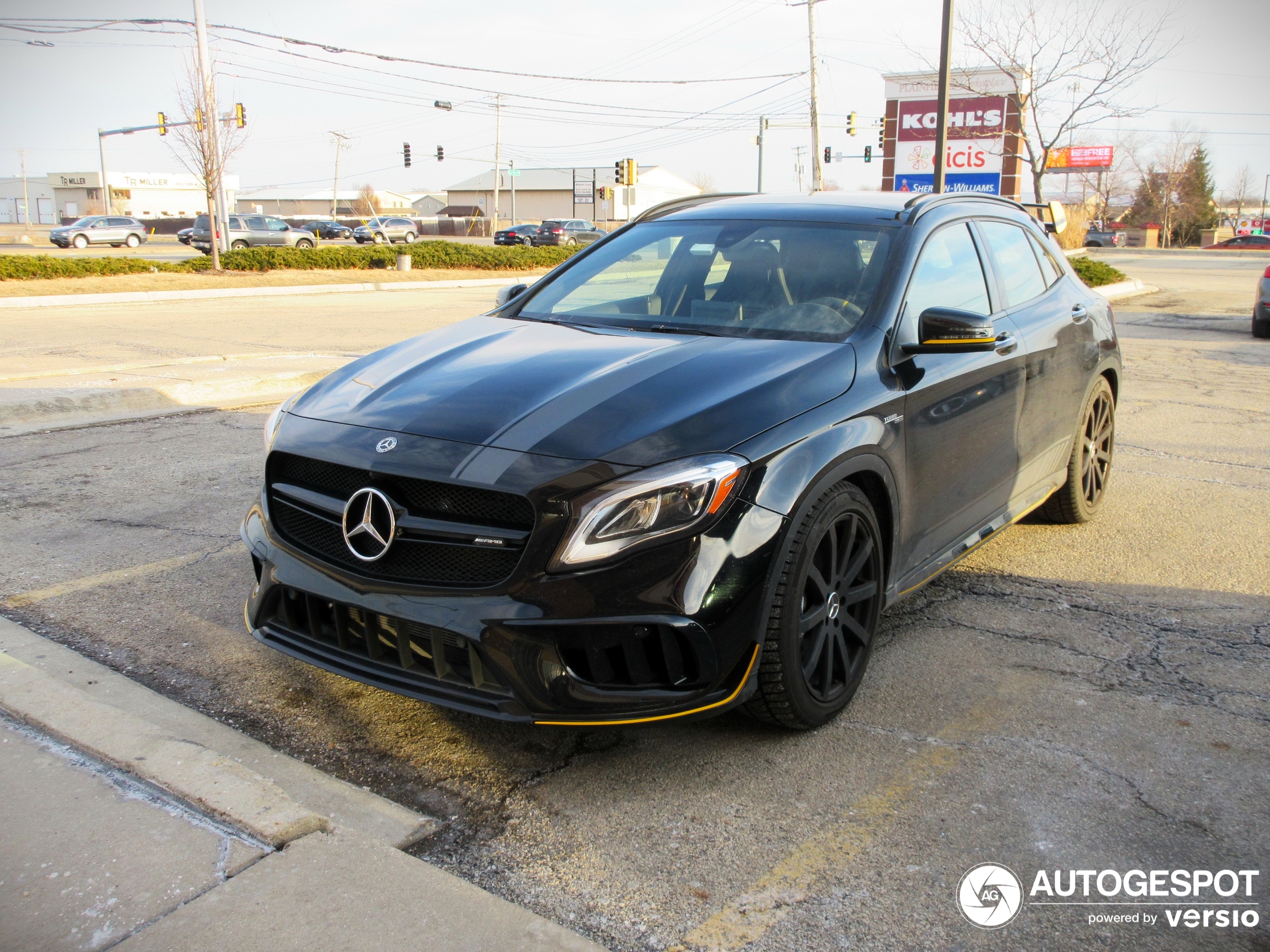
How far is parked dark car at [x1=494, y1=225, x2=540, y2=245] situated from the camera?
53.3m

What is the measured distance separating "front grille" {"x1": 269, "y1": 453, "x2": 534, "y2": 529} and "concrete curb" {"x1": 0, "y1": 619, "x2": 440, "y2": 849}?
798mm

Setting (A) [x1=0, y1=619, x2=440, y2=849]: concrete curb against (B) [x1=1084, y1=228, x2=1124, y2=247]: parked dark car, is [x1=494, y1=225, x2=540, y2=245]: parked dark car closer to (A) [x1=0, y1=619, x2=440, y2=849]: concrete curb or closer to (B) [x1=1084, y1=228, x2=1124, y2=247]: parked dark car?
(B) [x1=1084, y1=228, x2=1124, y2=247]: parked dark car

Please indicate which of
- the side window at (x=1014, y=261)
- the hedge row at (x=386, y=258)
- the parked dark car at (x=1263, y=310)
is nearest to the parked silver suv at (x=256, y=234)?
the hedge row at (x=386, y=258)

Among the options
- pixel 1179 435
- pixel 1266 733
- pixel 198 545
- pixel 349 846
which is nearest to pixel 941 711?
pixel 1266 733

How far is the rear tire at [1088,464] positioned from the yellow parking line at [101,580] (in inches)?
165

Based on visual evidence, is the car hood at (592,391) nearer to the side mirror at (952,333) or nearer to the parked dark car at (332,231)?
the side mirror at (952,333)

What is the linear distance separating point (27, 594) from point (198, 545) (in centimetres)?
83

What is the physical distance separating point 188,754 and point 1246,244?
2760 inches

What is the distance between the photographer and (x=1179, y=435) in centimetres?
812

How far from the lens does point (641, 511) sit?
2756 millimetres

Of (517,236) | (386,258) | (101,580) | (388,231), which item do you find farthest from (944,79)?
(388,231)

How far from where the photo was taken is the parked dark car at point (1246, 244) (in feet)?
192

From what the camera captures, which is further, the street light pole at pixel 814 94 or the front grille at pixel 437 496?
the street light pole at pixel 814 94

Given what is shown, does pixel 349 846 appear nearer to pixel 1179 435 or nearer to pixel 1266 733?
pixel 1266 733
